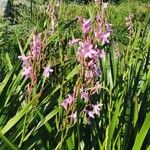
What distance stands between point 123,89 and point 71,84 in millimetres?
259

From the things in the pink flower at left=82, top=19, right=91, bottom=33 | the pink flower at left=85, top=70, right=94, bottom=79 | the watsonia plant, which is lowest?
the watsonia plant

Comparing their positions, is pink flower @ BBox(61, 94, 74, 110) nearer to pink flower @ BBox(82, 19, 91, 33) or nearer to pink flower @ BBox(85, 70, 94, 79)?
pink flower @ BBox(85, 70, 94, 79)

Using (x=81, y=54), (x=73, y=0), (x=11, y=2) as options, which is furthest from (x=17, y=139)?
(x=73, y=0)

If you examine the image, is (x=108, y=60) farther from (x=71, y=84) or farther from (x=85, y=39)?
(x=85, y=39)

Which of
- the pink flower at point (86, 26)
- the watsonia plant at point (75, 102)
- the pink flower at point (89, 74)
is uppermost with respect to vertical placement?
the pink flower at point (86, 26)

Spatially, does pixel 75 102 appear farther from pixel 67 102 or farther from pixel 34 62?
pixel 34 62

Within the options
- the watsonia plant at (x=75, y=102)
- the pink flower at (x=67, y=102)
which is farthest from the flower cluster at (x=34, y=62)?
the pink flower at (x=67, y=102)

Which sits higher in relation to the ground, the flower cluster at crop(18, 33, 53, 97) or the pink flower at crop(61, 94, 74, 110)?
the flower cluster at crop(18, 33, 53, 97)

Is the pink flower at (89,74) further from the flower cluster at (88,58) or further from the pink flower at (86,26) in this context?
the pink flower at (86,26)

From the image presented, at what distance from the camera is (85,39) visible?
66.7 inches

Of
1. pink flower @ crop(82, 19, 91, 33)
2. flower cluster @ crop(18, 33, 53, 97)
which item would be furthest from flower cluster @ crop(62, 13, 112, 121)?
flower cluster @ crop(18, 33, 53, 97)

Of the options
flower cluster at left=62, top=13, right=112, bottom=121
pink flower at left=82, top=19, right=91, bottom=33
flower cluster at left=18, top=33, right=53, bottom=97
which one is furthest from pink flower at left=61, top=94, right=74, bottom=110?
pink flower at left=82, top=19, right=91, bottom=33

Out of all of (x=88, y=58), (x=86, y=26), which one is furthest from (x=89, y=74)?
(x=86, y=26)

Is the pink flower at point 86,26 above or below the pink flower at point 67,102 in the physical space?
above
